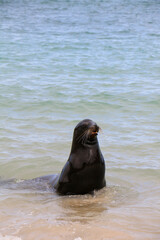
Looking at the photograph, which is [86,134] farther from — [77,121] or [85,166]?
[77,121]

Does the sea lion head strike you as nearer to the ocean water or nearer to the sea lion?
the sea lion

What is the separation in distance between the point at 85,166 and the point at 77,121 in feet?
13.5

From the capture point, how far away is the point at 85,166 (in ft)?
17.1

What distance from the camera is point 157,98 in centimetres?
1112

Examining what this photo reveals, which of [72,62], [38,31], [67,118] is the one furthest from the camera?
[38,31]

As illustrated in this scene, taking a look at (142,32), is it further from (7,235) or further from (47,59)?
(7,235)

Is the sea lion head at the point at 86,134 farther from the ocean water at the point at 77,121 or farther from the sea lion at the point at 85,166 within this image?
the ocean water at the point at 77,121

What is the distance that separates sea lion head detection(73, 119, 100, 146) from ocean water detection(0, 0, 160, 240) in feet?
1.93

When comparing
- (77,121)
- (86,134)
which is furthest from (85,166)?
(77,121)

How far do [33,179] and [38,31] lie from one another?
18.1 meters

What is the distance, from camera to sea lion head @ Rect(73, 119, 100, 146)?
513cm

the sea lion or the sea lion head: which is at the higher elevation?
the sea lion head

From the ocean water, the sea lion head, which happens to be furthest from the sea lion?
the ocean water

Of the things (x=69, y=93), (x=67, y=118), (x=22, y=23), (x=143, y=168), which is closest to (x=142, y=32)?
(x=22, y=23)
